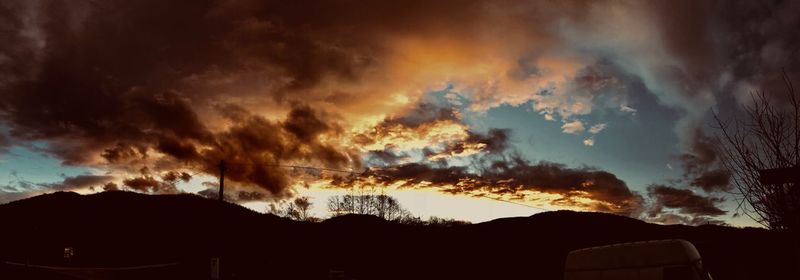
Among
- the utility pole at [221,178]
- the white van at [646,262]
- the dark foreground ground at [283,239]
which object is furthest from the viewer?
the dark foreground ground at [283,239]

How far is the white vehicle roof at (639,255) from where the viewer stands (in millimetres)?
6512

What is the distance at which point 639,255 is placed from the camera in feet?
22.6

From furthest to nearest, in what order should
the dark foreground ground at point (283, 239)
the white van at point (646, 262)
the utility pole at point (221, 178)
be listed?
the dark foreground ground at point (283, 239) < the utility pole at point (221, 178) < the white van at point (646, 262)

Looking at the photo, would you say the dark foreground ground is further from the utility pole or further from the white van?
the white van

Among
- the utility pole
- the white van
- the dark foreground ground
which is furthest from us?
the dark foreground ground

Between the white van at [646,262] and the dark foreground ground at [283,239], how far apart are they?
39.5m

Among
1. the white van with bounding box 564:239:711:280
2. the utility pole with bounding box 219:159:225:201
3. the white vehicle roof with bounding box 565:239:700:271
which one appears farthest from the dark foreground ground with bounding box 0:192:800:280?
the white van with bounding box 564:239:711:280

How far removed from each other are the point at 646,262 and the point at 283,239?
69125mm

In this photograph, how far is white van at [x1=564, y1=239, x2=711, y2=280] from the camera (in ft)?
21.1

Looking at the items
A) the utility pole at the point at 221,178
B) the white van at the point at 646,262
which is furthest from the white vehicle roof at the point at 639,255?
the utility pole at the point at 221,178

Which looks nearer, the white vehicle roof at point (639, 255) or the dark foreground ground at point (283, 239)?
the white vehicle roof at point (639, 255)

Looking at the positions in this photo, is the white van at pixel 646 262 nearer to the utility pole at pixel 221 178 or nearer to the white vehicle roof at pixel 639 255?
the white vehicle roof at pixel 639 255

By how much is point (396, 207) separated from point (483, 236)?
99.2 ft

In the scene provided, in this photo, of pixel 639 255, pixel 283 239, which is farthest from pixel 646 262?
pixel 283 239
